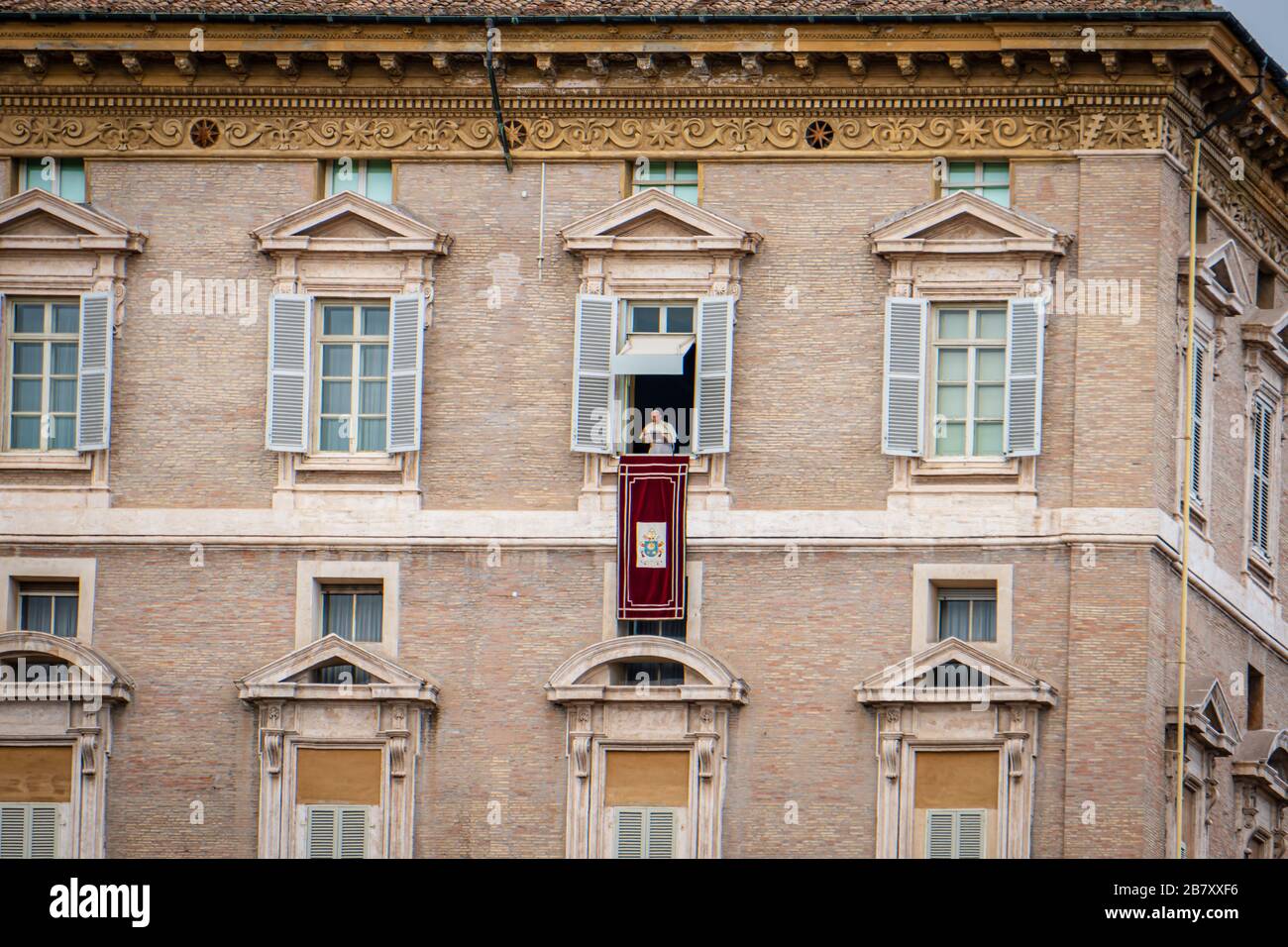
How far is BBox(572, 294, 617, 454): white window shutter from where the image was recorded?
209 ft

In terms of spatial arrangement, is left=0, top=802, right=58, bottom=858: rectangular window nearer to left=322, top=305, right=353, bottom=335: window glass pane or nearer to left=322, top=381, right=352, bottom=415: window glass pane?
left=322, top=381, right=352, bottom=415: window glass pane

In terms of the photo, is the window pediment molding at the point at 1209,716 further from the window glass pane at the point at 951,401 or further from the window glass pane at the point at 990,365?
the window glass pane at the point at 990,365

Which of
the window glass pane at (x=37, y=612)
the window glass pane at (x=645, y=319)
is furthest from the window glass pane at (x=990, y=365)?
the window glass pane at (x=37, y=612)

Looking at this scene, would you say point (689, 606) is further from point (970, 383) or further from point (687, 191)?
point (687, 191)

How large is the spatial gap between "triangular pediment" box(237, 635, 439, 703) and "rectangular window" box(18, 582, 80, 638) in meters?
2.64

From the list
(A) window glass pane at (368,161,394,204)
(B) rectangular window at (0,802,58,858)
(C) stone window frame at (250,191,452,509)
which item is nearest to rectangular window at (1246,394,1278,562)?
(C) stone window frame at (250,191,452,509)

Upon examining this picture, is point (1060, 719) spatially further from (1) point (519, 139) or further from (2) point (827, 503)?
(1) point (519, 139)

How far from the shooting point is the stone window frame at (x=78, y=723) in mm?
63094

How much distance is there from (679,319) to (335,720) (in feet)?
22.4

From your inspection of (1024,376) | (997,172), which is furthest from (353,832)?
(997,172)

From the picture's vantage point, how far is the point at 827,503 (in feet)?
207

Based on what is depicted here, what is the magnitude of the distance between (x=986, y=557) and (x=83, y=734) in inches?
463

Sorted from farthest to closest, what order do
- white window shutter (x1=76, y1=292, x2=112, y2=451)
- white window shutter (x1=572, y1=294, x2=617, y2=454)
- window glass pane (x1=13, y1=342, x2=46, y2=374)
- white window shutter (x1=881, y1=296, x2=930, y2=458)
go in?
window glass pane (x1=13, y1=342, x2=46, y2=374), white window shutter (x1=76, y1=292, x2=112, y2=451), white window shutter (x1=572, y1=294, x2=617, y2=454), white window shutter (x1=881, y1=296, x2=930, y2=458)
